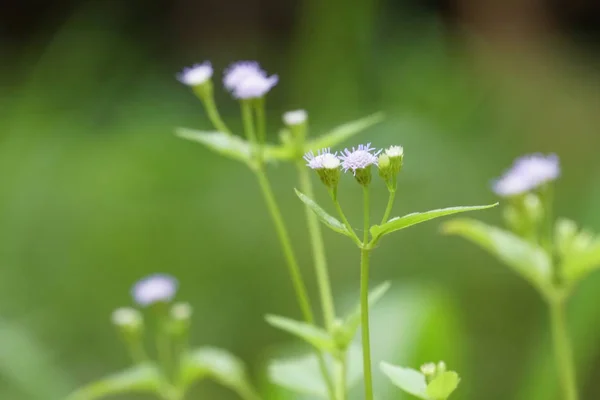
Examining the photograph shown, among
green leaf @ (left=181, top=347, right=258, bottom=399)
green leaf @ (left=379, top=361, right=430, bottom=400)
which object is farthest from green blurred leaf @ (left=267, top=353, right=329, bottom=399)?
green leaf @ (left=379, top=361, right=430, bottom=400)

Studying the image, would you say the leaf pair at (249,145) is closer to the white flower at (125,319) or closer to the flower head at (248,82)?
the flower head at (248,82)

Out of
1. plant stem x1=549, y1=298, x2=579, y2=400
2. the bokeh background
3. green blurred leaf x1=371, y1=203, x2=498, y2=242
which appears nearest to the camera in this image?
green blurred leaf x1=371, y1=203, x2=498, y2=242

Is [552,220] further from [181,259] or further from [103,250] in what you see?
[103,250]

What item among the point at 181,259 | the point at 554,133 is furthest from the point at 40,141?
the point at 554,133

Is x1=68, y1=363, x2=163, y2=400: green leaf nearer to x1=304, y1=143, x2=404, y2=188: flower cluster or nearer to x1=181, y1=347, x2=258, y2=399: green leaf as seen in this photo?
x1=181, y1=347, x2=258, y2=399: green leaf

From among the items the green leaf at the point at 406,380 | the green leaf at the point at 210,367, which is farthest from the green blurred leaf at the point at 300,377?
the green leaf at the point at 406,380

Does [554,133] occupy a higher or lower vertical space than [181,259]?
higher

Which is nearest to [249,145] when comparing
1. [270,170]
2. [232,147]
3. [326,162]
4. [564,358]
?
[232,147]
